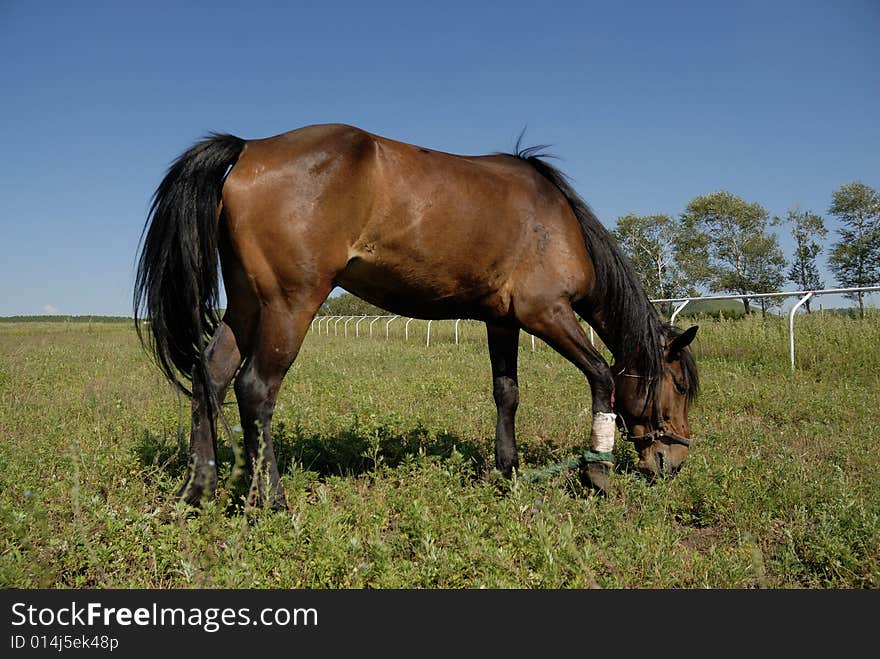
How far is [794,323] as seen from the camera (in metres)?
9.43

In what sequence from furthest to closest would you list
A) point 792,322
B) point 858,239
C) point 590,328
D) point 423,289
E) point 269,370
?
point 858,239
point 590,328
point 792,322
point 423,289
point 269,370

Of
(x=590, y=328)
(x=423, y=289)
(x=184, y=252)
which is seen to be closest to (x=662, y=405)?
(x=423, y=289)

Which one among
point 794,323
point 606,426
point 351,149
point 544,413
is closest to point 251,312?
point 351,149

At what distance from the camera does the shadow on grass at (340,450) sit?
408cm

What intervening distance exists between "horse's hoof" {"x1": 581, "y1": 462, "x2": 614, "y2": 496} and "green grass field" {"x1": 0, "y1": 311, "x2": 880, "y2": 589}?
0.11 meters

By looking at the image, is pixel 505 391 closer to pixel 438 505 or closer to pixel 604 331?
pixel 604 331

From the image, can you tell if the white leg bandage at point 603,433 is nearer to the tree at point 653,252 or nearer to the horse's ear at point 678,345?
the horse's ear at point 678,345

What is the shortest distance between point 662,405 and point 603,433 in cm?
70

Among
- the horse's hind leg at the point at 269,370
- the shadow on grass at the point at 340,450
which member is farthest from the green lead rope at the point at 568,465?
the horse's hind leg at the point at 269,370

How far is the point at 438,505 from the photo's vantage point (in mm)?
3215

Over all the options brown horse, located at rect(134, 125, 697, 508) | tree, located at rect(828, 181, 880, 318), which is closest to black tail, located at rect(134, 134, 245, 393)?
brown horse, located at rect(134, 125, 697, 508)

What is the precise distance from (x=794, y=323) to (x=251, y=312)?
9.59 metres

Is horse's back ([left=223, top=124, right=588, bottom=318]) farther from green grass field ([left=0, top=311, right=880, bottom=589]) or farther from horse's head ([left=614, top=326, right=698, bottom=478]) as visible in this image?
green grass field ([left=0, top=311, right=880, bottom=589])

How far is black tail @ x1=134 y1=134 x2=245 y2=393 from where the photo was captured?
313cm
